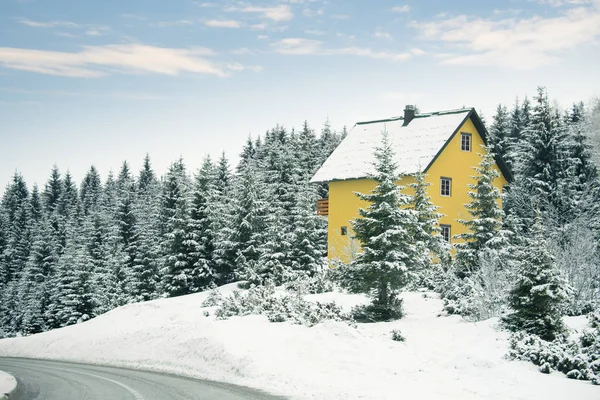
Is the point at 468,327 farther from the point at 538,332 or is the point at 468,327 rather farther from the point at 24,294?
the point at 24,294

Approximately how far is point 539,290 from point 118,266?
5009cm

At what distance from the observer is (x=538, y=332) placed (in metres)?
16.0

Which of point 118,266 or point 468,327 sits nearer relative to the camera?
point 468,327

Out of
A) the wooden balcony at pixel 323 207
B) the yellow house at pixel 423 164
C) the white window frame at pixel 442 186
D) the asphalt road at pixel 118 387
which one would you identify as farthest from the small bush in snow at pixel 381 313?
the wooden balcony at pixel 323 207

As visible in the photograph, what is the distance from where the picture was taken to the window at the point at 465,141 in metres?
38.5

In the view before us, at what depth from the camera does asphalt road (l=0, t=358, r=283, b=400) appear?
12930 mm

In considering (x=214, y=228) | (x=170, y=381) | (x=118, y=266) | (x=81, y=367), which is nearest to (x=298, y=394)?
(x=170, y=381)

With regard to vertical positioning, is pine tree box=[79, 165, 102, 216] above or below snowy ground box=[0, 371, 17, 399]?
above

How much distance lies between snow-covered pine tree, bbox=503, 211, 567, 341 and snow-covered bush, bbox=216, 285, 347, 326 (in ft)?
18.3

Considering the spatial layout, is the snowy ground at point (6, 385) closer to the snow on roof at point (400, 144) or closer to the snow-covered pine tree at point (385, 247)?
the snow-covered pine tree at point (385, 247)

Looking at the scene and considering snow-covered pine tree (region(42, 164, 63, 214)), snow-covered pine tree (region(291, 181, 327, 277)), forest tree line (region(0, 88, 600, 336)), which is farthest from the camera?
snow-covered pine tree (region(42, 164, 63, 214))

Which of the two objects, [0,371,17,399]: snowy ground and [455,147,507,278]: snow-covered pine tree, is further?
[455,147,507,278]: snow-covered pine tree

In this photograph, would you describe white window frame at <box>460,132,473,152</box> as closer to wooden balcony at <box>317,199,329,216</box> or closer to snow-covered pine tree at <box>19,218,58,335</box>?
wooden balcony at <box>317,199,329,216</box>

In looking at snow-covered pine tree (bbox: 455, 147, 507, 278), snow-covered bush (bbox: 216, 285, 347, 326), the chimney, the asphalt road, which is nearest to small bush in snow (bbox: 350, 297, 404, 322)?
snow-covered bush (bbox: 216, 285, 347, 326)
